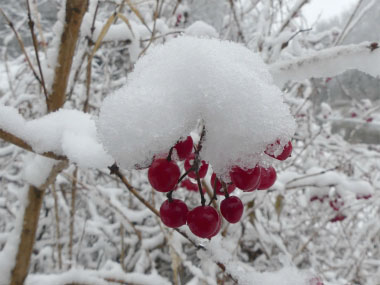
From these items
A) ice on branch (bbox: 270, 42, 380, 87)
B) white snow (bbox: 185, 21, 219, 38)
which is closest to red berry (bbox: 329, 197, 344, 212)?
white snow (bbox: 185, 21, 219, 38)

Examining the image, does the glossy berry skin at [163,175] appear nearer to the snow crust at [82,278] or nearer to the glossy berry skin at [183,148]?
the glossy berry skin at [183,148]

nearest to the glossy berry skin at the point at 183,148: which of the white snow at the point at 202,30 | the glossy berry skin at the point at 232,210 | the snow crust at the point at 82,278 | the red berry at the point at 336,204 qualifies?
the glossy berry skin at the point at 232,210

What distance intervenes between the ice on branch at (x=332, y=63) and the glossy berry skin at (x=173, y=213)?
1.04 ft

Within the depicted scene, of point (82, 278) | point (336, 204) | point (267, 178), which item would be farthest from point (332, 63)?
→ point (336, 204)

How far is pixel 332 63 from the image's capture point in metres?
0.55

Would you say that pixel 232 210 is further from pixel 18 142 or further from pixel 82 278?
pixel 82 278

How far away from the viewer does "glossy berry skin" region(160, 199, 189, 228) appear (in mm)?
463

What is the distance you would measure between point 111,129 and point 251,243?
2139 mm

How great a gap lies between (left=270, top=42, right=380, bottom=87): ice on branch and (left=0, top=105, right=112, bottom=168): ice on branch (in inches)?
14.5

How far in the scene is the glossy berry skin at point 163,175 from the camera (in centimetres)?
40

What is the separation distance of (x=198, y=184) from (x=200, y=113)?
0.10 m

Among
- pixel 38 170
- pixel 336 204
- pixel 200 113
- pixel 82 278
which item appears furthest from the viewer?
pixel 336 204

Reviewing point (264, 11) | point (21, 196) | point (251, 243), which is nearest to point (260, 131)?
point (21, 196)

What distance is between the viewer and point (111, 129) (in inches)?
14.0
